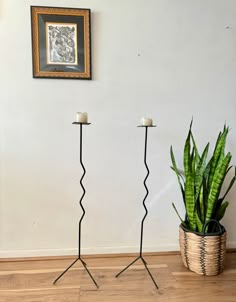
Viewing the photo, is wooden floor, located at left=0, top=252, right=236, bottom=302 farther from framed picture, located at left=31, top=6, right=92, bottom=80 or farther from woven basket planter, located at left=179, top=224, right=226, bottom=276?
framed picture, located at left=31, top=6, right=92, bottom=80

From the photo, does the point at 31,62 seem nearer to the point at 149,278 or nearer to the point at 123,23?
the point at 123,23

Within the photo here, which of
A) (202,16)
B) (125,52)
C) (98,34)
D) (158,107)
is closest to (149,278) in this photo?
(158,107)

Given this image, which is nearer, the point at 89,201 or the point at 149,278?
the point at 149,278

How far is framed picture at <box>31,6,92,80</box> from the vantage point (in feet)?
5.81

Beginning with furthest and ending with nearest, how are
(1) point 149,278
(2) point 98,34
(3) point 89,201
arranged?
(3) point 89,201
(2) point 98,34
(1) point 149,278

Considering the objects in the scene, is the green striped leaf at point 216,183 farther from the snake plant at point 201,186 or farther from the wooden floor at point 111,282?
the wooden floor at point 111,282

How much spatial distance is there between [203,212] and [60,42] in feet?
4.62

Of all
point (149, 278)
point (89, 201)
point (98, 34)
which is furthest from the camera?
point (89, 201)

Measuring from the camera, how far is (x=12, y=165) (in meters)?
1.86

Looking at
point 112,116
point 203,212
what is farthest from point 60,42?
point 203,212

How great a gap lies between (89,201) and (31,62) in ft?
3.24

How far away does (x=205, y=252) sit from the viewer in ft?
5.64

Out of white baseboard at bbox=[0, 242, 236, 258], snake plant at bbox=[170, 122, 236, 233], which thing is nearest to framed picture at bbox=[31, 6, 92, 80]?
snake plant at bbox=[170, 122, 236, 233]

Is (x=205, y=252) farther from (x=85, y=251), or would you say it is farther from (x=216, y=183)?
(x=85, y=251)
